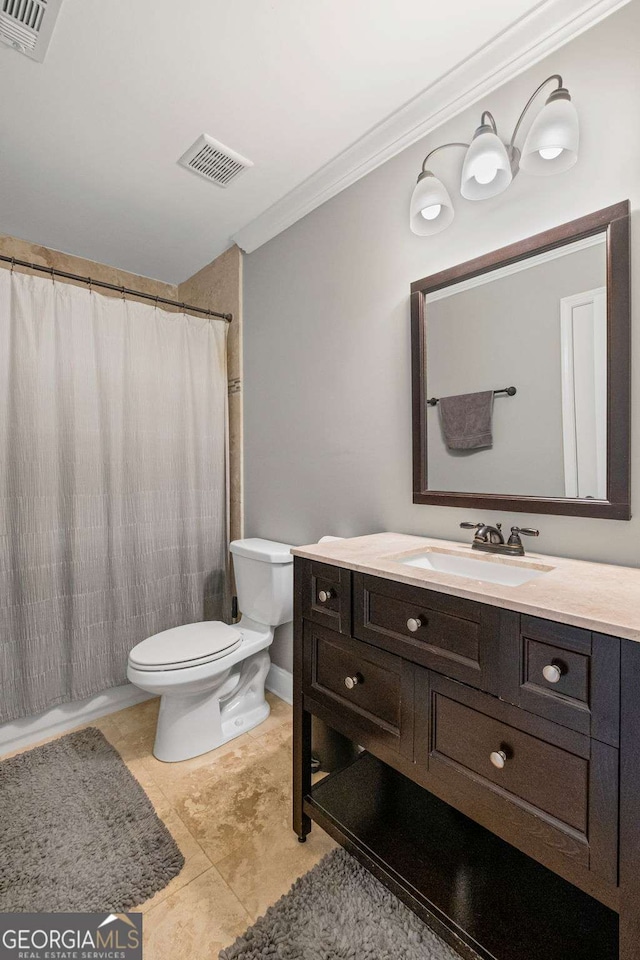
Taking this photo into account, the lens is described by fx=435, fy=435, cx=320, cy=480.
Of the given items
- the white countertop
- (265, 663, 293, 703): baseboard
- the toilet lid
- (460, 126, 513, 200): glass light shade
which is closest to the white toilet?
the toilet lid

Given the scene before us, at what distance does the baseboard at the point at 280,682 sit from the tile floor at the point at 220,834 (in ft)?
0.46

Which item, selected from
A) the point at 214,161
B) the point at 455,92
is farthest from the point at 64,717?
the point at 455,92

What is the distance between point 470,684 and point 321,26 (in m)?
1.78

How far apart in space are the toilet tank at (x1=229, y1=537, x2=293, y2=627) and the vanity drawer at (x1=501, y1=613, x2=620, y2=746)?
1162 mm

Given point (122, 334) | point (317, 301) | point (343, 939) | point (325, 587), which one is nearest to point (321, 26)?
point (317, 301)

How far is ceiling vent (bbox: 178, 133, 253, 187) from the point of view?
1.67 meters

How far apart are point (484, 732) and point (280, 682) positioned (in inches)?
59.0

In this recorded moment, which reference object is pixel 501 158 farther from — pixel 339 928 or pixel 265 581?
pixel 339 928

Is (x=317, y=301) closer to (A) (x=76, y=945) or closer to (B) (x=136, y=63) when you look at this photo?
(B) (x=136, y=63)

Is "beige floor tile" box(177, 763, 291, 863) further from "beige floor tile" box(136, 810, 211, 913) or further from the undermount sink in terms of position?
the undermount sink

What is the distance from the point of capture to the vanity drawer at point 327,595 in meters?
1.18

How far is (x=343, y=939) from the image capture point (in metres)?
1.06

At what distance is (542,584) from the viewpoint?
949 mm

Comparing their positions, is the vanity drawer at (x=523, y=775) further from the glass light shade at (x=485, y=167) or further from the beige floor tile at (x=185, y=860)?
the glass light shade at (x=485, y=167)
